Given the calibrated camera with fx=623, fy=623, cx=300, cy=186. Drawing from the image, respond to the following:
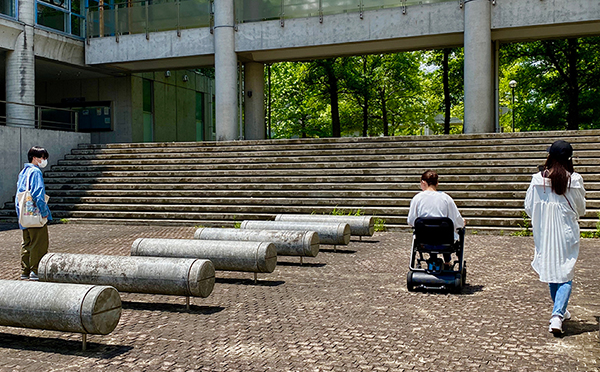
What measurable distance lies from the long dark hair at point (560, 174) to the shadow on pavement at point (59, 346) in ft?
14.3

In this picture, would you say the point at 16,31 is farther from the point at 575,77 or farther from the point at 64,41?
the point at 575,77

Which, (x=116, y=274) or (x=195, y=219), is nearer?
(x=116, y=274)

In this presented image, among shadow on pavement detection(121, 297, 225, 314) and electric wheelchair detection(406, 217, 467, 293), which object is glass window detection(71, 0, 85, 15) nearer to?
shadow on pavement detection(121, 297, 225, 314)

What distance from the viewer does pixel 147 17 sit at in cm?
2797

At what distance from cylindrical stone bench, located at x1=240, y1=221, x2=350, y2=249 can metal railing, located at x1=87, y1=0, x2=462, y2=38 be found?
1445 cm

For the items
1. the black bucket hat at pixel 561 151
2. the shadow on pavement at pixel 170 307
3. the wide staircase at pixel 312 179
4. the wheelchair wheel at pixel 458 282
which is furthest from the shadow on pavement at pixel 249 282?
the wide staircase at pixel 312 179

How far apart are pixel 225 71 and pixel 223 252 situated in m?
18.4

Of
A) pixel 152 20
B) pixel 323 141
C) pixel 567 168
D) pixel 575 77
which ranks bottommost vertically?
pixel 567 168

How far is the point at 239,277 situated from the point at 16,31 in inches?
787

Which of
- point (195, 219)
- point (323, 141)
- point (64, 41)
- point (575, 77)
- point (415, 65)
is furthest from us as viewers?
point (415, 65)

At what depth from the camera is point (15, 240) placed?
14258mm

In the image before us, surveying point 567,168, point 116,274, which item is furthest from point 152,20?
point 567,168

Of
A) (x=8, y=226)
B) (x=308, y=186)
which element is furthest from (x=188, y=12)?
(x=8, y=226)

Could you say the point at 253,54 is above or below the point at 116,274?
above
